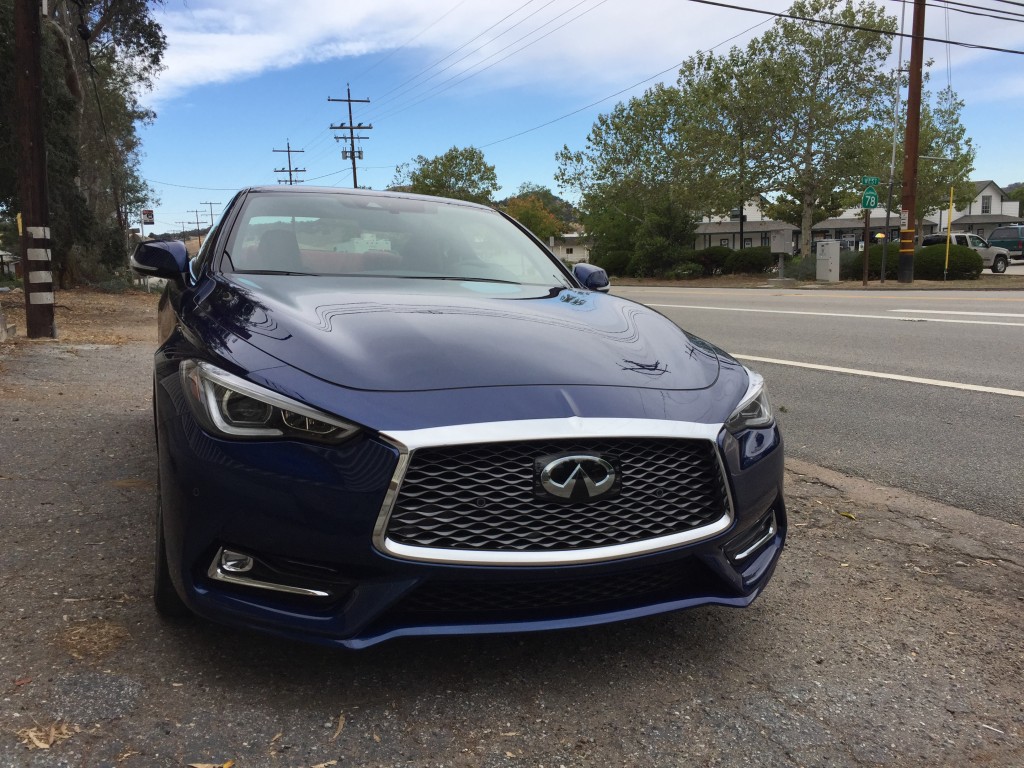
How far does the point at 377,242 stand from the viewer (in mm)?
3619

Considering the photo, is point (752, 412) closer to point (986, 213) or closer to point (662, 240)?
point (662, 240)

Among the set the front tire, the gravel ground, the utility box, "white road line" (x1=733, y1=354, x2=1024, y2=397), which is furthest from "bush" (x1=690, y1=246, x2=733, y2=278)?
the front tire

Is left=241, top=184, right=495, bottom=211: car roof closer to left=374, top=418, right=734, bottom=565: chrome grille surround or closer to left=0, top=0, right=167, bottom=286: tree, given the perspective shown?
left=374, top=418, right=734, bottom=565: chrome grille surround

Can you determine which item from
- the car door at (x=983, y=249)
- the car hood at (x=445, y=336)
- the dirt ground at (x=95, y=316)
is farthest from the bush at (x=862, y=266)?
the car hood at (x=445, y=336)

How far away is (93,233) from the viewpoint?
21.7 metres

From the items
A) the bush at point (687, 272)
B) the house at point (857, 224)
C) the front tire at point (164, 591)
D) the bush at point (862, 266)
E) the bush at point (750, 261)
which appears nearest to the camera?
the front tire at point (164, 591)

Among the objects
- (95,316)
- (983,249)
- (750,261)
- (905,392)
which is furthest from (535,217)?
(905,392)

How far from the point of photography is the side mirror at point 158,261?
3.27 metres

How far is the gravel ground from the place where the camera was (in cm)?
191

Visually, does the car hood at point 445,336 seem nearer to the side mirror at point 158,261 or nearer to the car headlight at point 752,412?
the car headlight at point 752,412

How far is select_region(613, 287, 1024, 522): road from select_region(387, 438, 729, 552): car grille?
2347 mm

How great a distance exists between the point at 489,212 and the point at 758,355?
206 inches

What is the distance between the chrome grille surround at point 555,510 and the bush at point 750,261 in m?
36.7

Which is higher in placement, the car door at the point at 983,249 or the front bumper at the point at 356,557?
the car door at the point at 983,249
